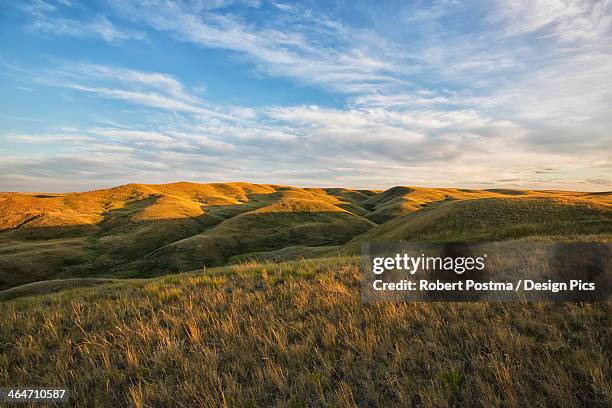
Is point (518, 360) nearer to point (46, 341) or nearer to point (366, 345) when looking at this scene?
point (366, 345)

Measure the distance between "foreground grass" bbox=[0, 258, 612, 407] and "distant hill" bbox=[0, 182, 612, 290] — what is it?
26.9 m

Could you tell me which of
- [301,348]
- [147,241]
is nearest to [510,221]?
[301,348]

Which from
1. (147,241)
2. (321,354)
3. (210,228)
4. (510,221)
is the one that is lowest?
(147,241)

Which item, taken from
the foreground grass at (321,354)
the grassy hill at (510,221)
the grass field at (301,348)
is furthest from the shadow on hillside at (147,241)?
the foreground grass at (321,354)

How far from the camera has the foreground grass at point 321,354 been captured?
4172mm

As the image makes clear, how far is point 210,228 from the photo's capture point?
262 feet

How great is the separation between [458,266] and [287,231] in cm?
6238

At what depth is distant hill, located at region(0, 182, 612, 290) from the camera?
114 ft

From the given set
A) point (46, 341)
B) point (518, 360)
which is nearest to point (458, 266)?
point (518, 360)

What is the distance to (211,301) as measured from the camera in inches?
344

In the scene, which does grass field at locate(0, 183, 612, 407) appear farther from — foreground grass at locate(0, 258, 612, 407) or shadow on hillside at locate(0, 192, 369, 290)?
shadow on hillside at locate(0, 192, 369, 290)

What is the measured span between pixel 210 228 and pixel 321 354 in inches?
3088

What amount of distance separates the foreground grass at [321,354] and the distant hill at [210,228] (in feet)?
88.3

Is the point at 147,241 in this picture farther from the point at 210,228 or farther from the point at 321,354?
the point at 321,354
